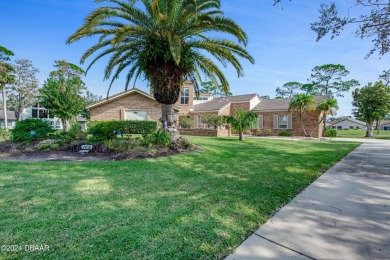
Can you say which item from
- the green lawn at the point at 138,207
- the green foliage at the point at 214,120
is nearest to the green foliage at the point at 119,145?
the green lawn at the point at 138,207

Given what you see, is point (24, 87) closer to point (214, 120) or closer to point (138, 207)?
point (214, 120)

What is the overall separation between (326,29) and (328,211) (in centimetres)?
579

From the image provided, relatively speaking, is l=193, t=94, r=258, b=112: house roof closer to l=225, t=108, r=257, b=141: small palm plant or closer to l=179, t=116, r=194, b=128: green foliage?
l=179, t=116, r=194, b=128: green foliage

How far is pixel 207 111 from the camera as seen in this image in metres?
29.0

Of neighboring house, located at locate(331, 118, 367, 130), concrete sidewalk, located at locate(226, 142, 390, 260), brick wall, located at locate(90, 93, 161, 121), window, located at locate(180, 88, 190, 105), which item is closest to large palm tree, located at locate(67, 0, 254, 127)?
concrete sidewalk, located at locate(226, 142, 390, 260)

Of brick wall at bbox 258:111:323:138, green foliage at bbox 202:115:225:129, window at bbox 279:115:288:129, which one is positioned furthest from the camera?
window at bbox 279:115:288:129

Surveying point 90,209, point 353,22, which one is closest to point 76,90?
point 90,209

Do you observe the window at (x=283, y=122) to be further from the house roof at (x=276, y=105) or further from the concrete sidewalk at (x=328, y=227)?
the concrete sidewalk at (x=328, y=227)

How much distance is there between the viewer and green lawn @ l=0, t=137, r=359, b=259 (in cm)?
250

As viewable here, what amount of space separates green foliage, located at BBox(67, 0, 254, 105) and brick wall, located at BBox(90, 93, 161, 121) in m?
12.3

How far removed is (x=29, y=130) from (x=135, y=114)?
13406 millimetres

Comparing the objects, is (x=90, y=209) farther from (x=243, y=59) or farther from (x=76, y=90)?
(x=76, y=90)

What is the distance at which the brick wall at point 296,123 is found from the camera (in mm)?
23703

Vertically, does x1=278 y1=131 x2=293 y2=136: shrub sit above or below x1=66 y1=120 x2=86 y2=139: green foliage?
below
